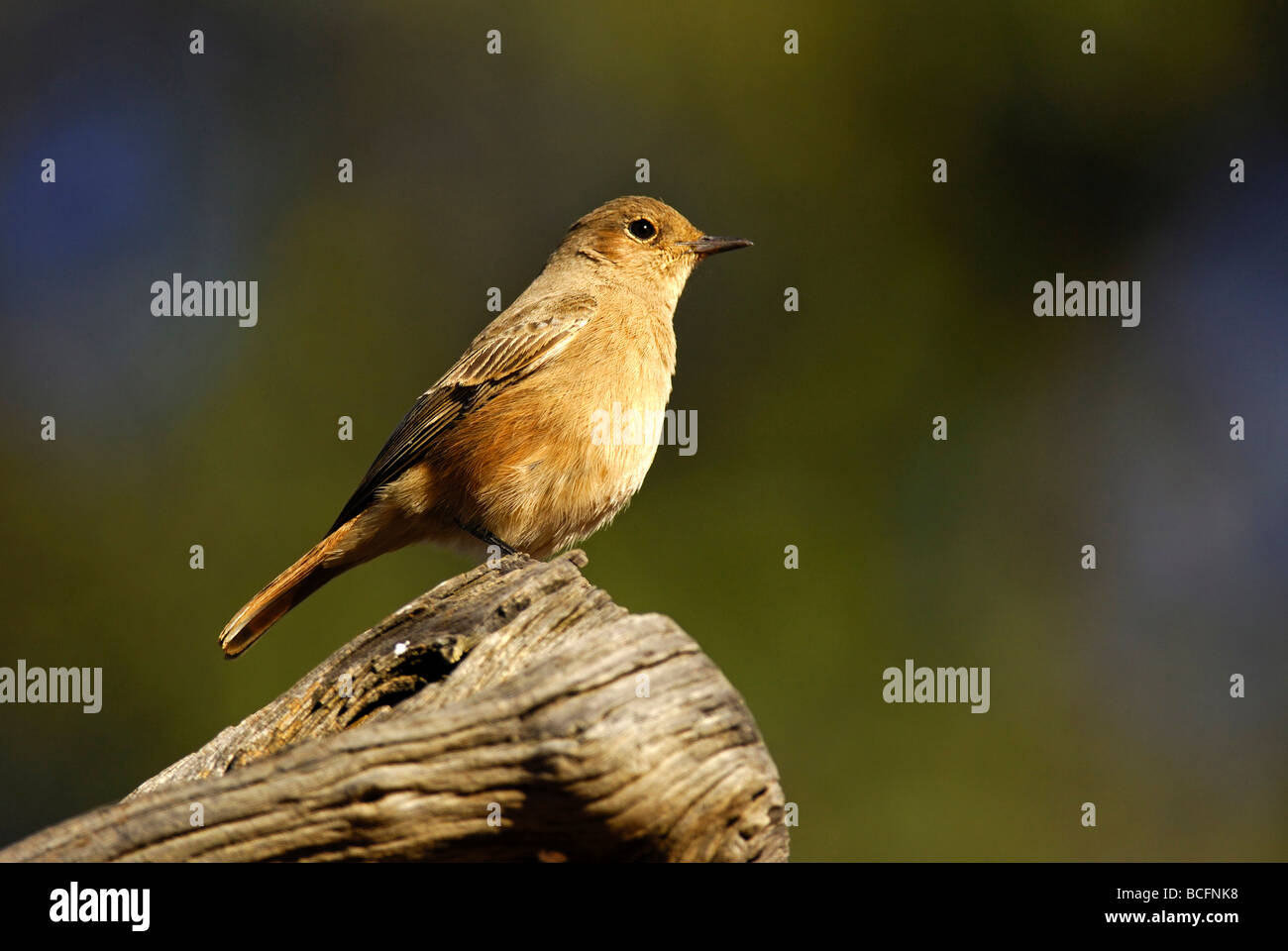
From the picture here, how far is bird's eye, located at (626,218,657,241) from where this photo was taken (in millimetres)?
7945

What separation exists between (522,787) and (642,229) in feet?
17.8

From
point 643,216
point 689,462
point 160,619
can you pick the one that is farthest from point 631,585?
point 160,619

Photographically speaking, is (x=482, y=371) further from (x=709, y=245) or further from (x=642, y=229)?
(x=709, y=245)

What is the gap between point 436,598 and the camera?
4.30 meters

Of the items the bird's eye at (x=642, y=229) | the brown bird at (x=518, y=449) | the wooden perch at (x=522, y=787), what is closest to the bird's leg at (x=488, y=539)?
the brown bird at (x=518, y=449)

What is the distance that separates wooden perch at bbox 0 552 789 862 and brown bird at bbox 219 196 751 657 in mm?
3276

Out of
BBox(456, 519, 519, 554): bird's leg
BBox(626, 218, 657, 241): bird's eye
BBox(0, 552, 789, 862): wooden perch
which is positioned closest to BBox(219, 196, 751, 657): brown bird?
BBox(456, 519, 519, 554): bird's leg

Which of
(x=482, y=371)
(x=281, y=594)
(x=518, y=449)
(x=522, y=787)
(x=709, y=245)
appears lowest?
(x=522, y=787)

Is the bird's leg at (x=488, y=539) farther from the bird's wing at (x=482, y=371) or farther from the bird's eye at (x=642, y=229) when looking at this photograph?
the bird's eye at (x=642, y=229)

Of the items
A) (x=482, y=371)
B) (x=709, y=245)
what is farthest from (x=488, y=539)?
(x=709, y=245)

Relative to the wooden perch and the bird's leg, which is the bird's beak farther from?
the wooden perch

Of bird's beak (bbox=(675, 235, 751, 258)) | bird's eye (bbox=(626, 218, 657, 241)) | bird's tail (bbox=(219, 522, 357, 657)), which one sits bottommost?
bird's tail (bbox=(219, 522, 357, 657))

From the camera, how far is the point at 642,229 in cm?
796

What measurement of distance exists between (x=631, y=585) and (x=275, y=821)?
21.4 ft
